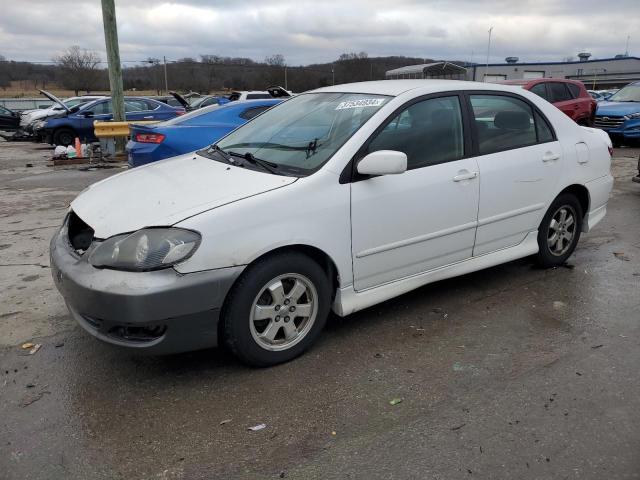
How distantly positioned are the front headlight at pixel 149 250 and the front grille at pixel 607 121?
561 inches

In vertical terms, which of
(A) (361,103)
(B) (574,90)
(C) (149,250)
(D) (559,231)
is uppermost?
(B) (574,90)

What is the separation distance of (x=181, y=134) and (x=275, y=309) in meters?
4.64

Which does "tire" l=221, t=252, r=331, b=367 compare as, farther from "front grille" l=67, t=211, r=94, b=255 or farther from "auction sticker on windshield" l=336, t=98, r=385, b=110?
"auction sticker on windshield" l=336, t=98, r=385, b=110

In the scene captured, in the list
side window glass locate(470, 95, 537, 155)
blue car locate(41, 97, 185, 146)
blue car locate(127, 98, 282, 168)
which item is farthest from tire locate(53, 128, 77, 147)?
side window glass locate(470, 95, 537, 155)

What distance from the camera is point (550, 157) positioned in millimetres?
4379

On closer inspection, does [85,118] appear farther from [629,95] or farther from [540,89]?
[629,95]

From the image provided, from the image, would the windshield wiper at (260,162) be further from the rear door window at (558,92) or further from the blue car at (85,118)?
the blue car at (85,118)

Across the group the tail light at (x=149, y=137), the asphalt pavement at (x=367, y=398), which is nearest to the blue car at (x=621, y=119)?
the asphalt pavement at (x=367, y=398)

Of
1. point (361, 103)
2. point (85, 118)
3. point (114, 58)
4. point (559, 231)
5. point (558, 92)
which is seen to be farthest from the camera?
point (85, 118)

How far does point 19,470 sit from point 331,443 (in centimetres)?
140

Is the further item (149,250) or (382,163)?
(382,163)

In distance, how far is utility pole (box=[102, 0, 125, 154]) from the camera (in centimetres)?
1185

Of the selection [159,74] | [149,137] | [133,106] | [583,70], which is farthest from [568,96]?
[583,70]

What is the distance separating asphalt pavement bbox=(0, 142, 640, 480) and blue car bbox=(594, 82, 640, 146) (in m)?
11.2
